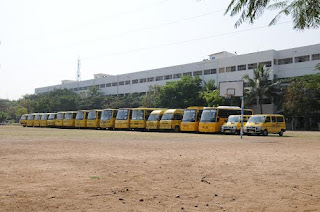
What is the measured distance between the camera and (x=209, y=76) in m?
57.8

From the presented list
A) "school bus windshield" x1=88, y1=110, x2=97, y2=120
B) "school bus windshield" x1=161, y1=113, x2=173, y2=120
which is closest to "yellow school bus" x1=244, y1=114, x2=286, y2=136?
"school bus windshield" x1=161, y1=113, x2=173, y2=120

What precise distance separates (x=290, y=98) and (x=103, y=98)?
41.8 meters

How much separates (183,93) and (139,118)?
20413mm

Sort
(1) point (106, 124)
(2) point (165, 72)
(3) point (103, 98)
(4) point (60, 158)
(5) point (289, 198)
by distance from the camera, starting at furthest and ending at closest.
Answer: (3) point (103, 98) < (2) point (165, 72) < (1) point (106, 124) < (4) point (60, 158) < (5) point (289, 198)

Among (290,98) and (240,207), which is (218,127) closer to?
(290,98)

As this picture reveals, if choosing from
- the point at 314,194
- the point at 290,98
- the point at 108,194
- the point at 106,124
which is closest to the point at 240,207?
the point at 314,194

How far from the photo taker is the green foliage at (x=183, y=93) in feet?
175

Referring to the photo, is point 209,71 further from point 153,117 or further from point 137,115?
point 153,117

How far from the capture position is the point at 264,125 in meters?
25.2

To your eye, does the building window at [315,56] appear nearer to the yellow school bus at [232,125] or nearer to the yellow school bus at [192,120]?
the yellow school bus at [232,125]

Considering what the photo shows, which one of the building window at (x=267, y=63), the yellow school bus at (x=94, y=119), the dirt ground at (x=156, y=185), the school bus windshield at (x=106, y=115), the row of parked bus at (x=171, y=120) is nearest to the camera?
the dirt ground at (x=156, y=185)

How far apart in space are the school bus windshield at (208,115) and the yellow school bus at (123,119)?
974cm

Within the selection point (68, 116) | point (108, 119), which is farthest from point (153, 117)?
point (68, 116)

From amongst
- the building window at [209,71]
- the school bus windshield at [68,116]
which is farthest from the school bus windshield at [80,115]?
the building window at [209,71]
